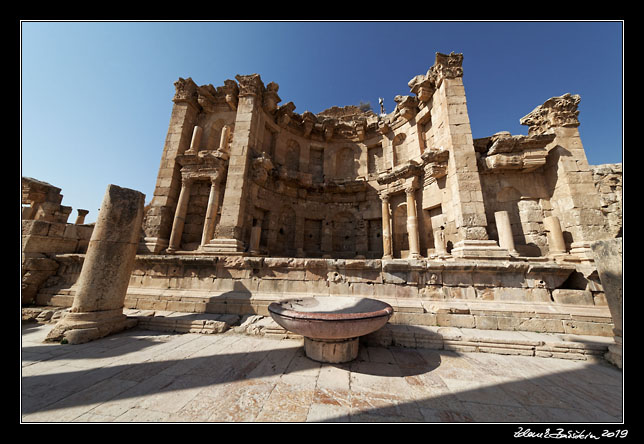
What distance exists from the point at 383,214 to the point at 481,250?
4.46m

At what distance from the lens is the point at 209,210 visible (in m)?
8.84

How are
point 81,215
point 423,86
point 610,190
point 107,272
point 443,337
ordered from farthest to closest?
point 81,215
point 423,86
point 610,190
point 107,272
point 443,337

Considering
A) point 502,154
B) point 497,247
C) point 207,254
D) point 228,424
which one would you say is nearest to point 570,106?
point 502,154

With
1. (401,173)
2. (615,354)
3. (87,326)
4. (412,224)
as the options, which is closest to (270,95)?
(401,173)

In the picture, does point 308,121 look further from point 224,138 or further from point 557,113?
point 557,113

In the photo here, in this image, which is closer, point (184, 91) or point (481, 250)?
point (481, 250)

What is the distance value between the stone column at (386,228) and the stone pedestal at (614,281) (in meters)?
6.26

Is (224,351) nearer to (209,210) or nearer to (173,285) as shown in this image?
(173,285)

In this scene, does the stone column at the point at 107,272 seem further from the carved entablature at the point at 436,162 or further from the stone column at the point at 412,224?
the carved entablature at the point at 436,162

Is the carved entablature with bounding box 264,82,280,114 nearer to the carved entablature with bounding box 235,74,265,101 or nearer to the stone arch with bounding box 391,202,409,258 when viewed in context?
the carved entablature with bounding box 235,74,265,101

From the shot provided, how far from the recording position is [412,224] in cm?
910

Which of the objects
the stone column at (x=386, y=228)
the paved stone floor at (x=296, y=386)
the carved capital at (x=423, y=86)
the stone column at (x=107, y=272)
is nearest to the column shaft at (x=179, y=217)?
the stone column at (x=107, y=272)

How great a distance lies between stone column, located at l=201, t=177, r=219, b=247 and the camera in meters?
8.62

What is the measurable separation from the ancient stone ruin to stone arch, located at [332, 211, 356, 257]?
0.08m
